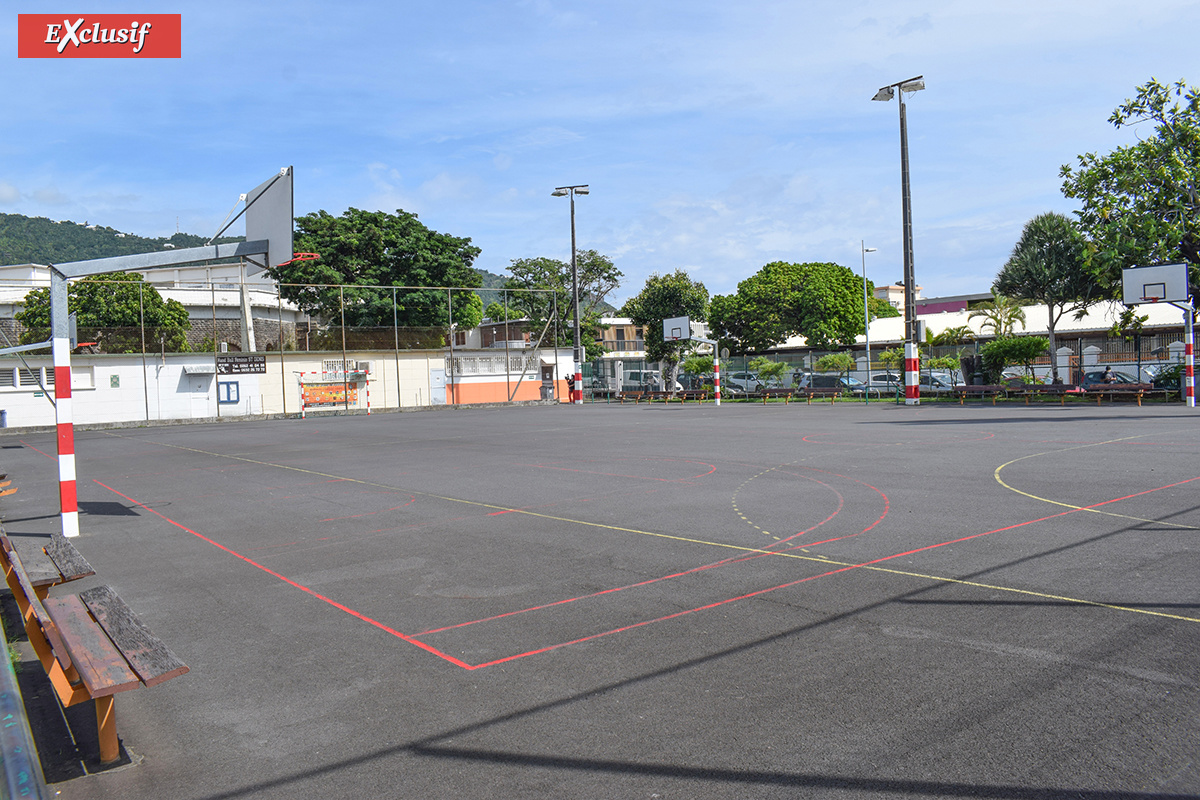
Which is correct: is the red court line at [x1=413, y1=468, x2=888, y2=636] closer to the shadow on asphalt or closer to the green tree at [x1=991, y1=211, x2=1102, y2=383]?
the shadow on asphalt

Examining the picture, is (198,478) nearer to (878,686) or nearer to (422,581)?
(422,581)

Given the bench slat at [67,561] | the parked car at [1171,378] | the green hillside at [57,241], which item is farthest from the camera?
the green hillside at [57,241]

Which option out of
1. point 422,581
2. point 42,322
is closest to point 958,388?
point 422,581

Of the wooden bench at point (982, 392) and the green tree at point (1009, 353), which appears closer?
the wooden bench at point (982, 392)

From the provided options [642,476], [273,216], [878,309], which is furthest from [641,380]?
[273,216]

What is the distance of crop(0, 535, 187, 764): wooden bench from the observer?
3.68 metres

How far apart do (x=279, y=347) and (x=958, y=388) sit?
31018 mm

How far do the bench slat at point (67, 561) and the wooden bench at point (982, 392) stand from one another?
96.9 ft

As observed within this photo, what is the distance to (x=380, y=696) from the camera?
14.2ft

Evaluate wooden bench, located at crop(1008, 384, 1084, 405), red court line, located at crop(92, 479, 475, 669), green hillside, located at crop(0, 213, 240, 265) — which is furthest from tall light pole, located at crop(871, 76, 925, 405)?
green hillside, located at crop(0, 213, 240, 265)

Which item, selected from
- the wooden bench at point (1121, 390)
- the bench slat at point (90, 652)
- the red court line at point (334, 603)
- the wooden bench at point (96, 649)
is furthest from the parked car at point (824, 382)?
the bench slat at point (90, 652)

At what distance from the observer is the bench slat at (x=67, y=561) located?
572 centimetres

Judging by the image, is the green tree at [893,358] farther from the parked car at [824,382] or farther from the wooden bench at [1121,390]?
the wooden bench at [1121,390]

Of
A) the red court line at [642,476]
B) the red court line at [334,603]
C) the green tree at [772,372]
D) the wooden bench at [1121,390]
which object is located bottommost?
the red court line at [334,603]
